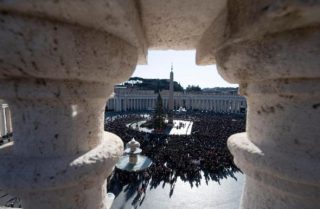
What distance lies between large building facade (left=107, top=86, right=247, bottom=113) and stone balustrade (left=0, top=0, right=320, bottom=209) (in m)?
47.8

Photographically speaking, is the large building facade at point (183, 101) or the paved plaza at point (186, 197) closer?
the paved plaza at point (186, 197)

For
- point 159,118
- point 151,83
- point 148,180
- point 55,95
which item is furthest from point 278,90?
point 151,83

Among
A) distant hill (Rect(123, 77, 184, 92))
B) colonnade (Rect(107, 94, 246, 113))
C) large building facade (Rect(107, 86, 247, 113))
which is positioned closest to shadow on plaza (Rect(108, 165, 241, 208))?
large building facade (Rect(107, 86, 247, 113))

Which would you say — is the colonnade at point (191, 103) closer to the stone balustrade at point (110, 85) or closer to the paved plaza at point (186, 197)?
the paved plaza at point (186, 197)

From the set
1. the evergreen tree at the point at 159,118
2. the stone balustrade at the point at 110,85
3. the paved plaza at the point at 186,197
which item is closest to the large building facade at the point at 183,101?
the evergreen tree at the point at 159,118

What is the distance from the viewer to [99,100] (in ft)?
4.22

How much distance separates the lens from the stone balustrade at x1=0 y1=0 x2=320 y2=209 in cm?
87

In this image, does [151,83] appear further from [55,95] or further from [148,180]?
[55,95]

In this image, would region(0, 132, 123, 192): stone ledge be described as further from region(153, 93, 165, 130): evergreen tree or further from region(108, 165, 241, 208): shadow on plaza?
region(153, 93, 165, 130): evergreen tree

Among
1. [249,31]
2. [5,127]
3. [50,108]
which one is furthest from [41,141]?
[5,127]

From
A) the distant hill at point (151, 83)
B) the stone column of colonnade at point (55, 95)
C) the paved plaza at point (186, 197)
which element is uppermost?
the distant hill at point (151, 83)

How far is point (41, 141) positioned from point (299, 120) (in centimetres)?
135

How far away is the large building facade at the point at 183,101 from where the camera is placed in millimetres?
50188

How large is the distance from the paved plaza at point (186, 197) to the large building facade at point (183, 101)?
37.8 meters
